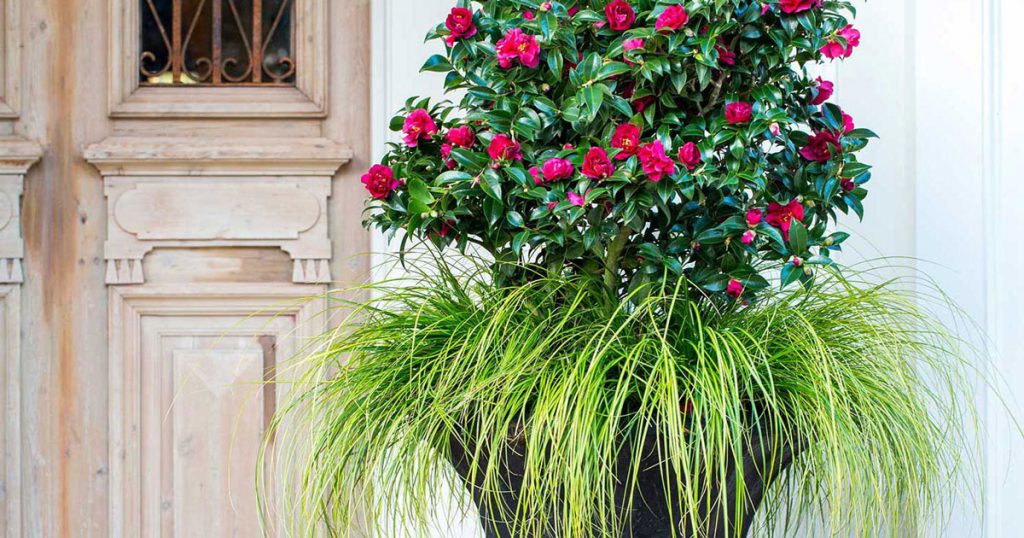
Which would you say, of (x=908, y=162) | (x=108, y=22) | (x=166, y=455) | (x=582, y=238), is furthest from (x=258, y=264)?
(x=908, y=162)

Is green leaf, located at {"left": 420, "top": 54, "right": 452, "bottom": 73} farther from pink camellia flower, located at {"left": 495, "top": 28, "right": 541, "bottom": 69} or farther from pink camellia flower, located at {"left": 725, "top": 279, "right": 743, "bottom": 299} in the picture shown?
pink camellia flower, located at {"left": 725, "top": 279, "right": 743, "bottom": 299}

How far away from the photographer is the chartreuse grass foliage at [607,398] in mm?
1012

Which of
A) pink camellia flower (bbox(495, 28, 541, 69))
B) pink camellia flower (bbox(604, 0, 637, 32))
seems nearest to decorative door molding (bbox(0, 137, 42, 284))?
pink camellia flower (bbox(495, 28, 541, 69))

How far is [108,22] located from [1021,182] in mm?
1637

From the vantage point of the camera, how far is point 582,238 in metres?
1.15

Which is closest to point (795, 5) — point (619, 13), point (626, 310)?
point (619, 13)

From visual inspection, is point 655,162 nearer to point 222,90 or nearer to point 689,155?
point 689,155

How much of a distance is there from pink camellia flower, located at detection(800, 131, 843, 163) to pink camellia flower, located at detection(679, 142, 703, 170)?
0.62 feet

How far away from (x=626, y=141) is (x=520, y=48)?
168 mm

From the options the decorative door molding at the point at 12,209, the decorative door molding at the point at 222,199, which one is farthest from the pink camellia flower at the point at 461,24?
the decorative door molding at the point at 12,209

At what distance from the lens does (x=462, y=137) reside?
1.14 metres

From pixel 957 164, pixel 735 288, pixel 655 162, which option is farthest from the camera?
pixel 957 164

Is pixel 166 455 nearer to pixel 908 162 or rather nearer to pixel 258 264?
pixel 258 264

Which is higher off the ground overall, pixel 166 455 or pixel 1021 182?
pixel 1021 182
